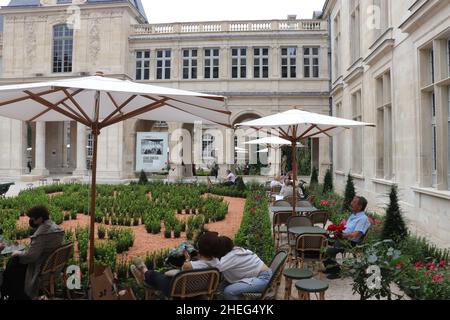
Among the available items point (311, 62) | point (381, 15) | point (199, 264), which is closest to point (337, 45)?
point (311, 62)

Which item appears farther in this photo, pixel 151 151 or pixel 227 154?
pixel 227 154

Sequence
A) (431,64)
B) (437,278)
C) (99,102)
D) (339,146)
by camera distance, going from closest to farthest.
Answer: (437,278) < (99,102) < (431,64) < (339,146)

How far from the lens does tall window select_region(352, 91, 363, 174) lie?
15625mm


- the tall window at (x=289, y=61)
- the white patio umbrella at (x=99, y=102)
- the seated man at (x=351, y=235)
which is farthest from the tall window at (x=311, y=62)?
the white patio umbrella at (x=99, y=102)

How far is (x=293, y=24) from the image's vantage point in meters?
28.1

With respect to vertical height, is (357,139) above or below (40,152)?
below

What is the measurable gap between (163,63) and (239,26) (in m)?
6.69

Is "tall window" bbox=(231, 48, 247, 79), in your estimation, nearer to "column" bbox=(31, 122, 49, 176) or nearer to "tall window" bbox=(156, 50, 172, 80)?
"tall window" bbox=(156, 50, 172, 80)

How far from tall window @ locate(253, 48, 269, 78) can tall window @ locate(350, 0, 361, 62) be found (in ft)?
39.4

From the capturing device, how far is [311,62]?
2778 cm

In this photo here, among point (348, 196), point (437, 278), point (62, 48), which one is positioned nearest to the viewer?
point (437, 278)

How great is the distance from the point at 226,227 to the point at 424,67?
6604 mm

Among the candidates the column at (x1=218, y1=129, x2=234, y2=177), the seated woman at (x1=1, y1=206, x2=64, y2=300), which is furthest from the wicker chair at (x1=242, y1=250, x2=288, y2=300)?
the column at (x1=218, y1=129, x2=234, y2=177)

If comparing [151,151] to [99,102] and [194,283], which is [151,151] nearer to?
[99,102]
